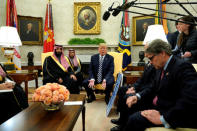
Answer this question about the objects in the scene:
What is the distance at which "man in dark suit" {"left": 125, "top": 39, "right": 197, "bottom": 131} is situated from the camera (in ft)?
3.77

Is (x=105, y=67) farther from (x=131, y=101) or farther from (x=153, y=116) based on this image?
(x=153, y=116)

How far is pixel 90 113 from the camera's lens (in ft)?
10.1

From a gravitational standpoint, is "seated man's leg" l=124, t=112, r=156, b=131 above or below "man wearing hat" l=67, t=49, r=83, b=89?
below

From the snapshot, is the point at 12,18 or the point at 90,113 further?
the point at 12,18

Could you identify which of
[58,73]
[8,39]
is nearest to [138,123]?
[58,73]

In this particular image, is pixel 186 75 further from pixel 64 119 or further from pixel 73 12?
pixel 73 12

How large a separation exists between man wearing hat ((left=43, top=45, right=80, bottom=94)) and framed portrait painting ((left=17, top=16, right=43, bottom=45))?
2756mm

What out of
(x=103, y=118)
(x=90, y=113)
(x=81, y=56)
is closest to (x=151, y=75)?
(x=103, y=118)

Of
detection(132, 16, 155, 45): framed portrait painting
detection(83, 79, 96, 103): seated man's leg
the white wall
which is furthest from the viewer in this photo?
the white wall

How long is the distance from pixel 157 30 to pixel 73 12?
4265mm

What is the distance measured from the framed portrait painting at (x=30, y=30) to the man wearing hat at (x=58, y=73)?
9.04 ft

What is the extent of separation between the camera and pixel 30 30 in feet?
19.8

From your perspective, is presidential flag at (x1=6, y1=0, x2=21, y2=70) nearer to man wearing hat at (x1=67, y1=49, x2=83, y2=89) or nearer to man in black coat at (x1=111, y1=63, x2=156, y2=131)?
man wearing hat at (x1=67, y1=49, x2=83, y2=89)

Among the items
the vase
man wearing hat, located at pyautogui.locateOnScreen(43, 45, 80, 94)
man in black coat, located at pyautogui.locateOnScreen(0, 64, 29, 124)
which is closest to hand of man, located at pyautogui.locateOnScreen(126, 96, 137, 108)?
the vase
